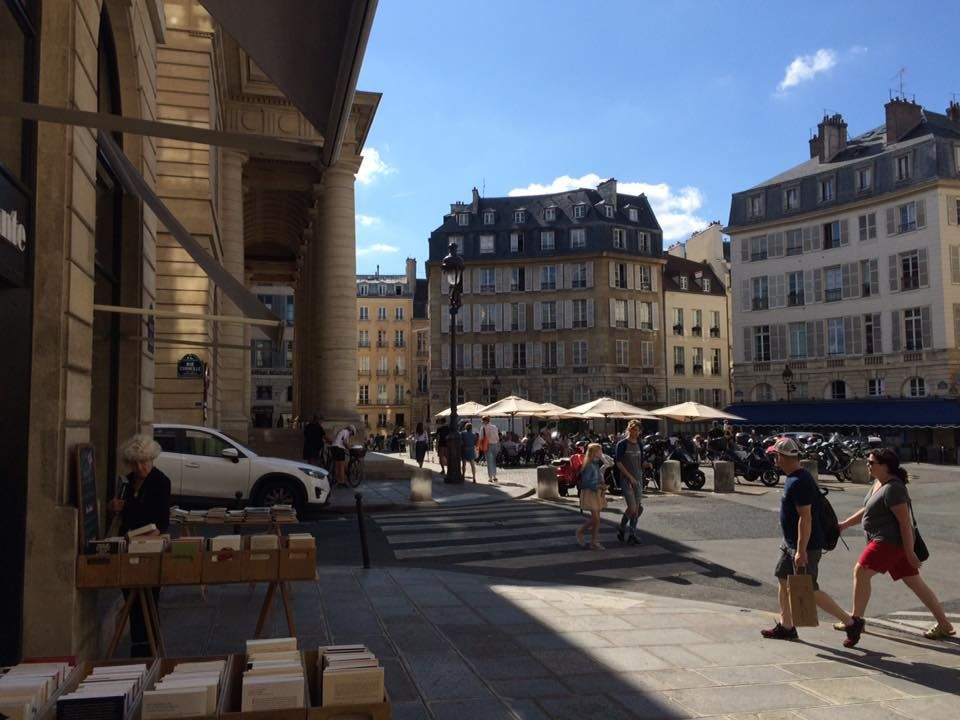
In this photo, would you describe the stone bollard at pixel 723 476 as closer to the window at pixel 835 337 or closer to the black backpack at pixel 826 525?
the black backpack at pixel 826 525

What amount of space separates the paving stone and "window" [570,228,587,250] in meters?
56.6

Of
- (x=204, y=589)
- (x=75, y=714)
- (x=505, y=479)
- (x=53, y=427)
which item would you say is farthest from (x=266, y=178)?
(x=75, y=714)

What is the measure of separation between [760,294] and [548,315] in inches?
613

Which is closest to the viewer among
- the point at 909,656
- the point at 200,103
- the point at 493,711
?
the point at 493,711

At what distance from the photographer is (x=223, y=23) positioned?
13.2ft

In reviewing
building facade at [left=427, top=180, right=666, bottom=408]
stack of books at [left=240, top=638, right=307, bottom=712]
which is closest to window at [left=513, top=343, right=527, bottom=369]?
building facade at [left=427, top=180, right=666, bottom=408]

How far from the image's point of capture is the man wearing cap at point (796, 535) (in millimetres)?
6184

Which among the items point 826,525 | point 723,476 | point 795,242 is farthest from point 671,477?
point 795,242

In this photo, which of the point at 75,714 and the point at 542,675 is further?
the point at 542,675

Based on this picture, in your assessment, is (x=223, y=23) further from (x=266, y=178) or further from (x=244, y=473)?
(x=266, y=178)

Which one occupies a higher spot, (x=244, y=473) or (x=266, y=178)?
(x=266, y=178)

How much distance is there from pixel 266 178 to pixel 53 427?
28.2m

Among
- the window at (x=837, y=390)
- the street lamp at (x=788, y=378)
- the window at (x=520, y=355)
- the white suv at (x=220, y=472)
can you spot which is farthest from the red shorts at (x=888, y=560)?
the window at (x=520, y=355)

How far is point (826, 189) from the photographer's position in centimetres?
4644
